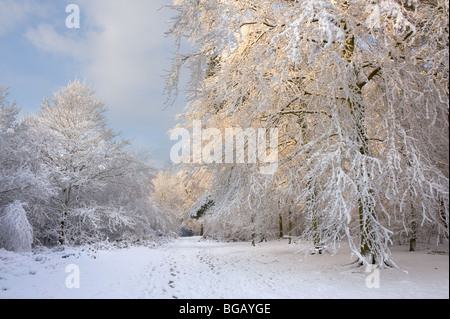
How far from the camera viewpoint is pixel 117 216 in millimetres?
14508

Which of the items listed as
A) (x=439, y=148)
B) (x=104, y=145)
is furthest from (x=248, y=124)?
(x=104, y=145)

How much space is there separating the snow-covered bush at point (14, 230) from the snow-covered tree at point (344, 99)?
6.41 m

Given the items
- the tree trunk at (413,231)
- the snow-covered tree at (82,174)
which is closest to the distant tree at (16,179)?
the snow-covered tree at (82,174)

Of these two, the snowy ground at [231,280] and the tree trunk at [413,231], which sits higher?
the tree trunk at [413,231]

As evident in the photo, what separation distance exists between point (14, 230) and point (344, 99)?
10798 mm

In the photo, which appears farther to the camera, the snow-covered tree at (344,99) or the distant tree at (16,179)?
the distant tree at (16,179)

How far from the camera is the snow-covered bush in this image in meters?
9.07

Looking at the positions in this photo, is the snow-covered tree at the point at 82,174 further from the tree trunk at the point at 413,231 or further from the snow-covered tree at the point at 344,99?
the tree trunk at the point at 413,231

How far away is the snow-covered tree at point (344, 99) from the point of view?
17.4ft

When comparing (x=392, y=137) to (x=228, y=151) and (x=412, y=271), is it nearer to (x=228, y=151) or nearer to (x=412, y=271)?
(x=412, y=271)

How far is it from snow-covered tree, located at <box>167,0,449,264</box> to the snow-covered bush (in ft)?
21.0

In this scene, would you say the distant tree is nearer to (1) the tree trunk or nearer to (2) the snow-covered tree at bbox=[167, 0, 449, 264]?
(2) the snow-covered tree at bbox=[167, 0, 449, 264]

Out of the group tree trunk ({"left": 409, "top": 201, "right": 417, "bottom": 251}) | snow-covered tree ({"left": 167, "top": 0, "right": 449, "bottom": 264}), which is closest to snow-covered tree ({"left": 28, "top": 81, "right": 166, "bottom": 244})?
snow-covered tree ({"left": 167, "top": 0, "right": 449, "bottom": 264})

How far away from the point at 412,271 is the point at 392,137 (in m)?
2.48
